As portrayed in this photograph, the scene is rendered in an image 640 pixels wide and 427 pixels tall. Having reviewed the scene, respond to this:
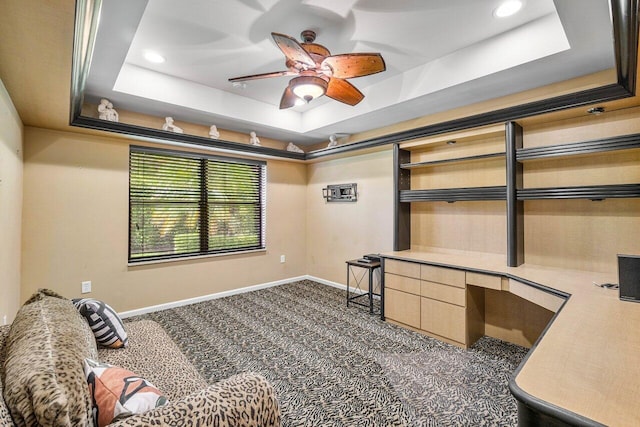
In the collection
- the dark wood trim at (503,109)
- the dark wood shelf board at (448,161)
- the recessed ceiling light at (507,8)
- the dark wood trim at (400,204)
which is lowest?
the dark wood trim at (400,204)

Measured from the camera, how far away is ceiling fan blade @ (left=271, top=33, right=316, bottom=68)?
6.45 ft

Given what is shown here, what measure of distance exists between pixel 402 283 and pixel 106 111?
150 inches

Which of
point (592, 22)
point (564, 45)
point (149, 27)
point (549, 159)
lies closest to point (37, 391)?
point (149, 27)

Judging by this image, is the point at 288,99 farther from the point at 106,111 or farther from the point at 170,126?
the point at 106,111

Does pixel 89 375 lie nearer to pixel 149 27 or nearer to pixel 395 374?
pixel 395 374

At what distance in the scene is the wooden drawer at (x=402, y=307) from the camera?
10.6 feet

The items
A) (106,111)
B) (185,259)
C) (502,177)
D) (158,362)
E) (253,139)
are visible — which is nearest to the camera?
(158,362)

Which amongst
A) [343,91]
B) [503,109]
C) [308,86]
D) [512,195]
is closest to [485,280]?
[512,195]

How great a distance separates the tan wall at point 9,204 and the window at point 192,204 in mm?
1046

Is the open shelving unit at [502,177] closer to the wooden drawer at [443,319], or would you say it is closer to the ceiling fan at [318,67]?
the wooden drawer at [443,319]

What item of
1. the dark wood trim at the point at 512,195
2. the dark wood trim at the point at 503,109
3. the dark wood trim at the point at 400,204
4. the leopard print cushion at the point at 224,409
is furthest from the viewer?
the dark wood trim at the point at 400,204

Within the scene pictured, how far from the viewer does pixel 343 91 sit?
2797 millimetres

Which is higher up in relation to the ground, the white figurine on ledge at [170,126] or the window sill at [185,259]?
the white figurine on ledge at [170,126]

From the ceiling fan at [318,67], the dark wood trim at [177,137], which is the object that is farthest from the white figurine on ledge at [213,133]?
the ceiling fan at [318,67]
